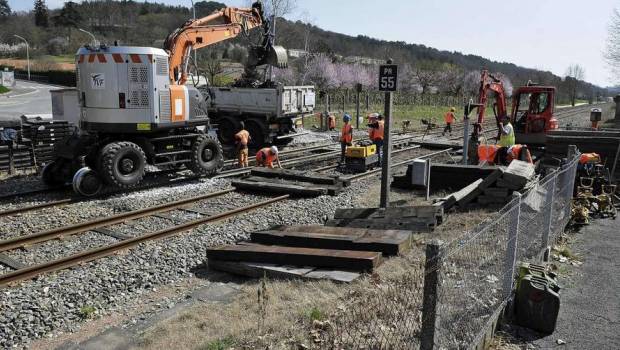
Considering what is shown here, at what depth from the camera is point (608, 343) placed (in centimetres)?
532

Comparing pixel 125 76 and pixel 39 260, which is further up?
pixel 125 76

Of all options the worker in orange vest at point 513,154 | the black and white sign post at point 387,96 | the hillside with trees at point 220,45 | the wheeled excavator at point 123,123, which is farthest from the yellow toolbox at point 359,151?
the hillside with trees at point 220,45

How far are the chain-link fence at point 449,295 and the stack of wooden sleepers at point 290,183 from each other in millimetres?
5208

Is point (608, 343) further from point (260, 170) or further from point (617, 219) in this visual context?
point (260, 170)

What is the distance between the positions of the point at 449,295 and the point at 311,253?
2.85 meters

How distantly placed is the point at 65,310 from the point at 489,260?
508cm

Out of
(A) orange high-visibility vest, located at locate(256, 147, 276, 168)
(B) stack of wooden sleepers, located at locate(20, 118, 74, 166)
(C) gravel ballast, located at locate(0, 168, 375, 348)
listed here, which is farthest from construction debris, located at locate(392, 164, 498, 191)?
(B) stack of wooden sleepers, located at locate(20, 118, 74, 166)

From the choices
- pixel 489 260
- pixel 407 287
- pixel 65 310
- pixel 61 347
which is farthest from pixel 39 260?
pixel 489 260

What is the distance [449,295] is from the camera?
4.67m

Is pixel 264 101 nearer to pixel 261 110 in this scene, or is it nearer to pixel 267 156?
pixel 261 110

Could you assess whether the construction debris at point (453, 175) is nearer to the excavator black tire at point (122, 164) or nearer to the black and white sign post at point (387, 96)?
the black and white sign post at point (387, 96)

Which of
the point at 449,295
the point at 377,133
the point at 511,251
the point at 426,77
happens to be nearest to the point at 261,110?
the point at 377,133

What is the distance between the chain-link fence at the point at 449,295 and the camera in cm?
374

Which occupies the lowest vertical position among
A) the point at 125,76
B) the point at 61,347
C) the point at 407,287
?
the point at 61,347
